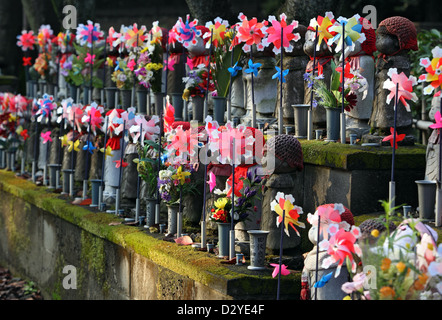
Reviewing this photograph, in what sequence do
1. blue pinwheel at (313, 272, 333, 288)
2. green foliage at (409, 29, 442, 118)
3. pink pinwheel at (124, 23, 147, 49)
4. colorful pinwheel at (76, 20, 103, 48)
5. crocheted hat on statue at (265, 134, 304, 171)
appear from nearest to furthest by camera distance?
blue pinwheel at (313, 272, 333, 288), crocheted hat on statue at (265, 134, 304, 171), pink pinwheel at (124, 23, 147, 49), colorful pinwheel at (76, 20, 103, 48), green foliage at (409, 29, 442, 118)

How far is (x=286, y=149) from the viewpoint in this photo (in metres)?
5.00

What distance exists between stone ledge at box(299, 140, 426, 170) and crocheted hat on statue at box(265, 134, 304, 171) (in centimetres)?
19

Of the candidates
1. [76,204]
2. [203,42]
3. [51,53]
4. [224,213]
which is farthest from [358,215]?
[51,53]

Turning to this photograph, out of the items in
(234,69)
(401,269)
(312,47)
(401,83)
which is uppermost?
(312,47)

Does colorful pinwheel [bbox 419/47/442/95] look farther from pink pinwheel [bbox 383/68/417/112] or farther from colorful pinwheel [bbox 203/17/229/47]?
colorful pinwheel [bbox 203/17/229/47]

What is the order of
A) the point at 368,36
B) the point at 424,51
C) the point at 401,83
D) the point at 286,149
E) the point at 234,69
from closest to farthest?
1. the point at 401,83
2. the point at 286,149
3. the point at 368,36
4. the point at 234,69
5. the point at 424,51

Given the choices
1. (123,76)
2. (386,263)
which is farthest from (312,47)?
(123,76)

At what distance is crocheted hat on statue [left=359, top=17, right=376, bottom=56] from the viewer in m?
5.51

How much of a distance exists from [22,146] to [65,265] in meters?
2.71

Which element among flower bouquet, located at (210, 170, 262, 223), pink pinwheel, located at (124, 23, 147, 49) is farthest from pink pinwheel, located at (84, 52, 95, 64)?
flower bouquet, located at (210, 170, 262, 223)

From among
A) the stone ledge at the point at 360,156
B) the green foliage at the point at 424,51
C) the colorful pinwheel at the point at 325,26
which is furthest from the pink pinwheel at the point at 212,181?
the green foliage at the point at 424,51

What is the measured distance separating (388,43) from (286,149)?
908 mm

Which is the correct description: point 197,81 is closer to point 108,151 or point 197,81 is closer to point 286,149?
point 108,151
